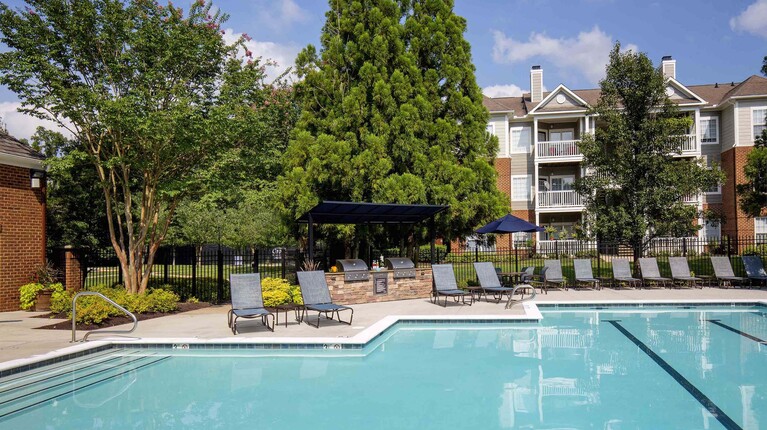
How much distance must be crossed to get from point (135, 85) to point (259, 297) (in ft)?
22.4

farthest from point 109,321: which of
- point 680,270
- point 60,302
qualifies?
point 680,270

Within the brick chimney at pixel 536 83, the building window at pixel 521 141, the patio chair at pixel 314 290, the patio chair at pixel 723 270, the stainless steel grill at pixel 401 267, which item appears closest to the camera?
the patio chair at pixel 314 290

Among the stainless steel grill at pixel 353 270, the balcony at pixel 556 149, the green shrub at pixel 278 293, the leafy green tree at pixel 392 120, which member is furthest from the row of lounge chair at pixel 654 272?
the balcony at pixel 556 149

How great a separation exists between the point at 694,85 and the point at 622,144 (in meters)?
21.1

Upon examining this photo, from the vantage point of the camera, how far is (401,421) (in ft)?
19.4

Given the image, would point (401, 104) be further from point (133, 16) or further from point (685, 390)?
point (685, 390)

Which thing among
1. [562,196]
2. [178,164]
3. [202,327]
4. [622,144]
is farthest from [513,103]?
[202,327]

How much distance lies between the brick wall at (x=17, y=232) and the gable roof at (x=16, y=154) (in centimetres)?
17

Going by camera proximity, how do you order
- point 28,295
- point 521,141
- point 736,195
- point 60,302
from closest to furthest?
point 60,302 < point 28,295 < point 736,195 < point 521,141

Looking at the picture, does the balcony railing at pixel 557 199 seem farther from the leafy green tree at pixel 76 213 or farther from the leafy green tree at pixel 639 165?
the leafy green tree at pixel 76 213

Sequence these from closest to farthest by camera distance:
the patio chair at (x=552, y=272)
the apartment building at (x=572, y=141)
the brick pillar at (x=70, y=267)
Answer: the brick pillar at (x=70, y=267) < the patio chair at (x=552, y=272) < the apartment building at (x=572, y=141)

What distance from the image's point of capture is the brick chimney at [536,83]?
34812 mm

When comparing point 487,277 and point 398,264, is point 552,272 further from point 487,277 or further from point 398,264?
point 398,264

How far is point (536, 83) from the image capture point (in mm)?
34875
